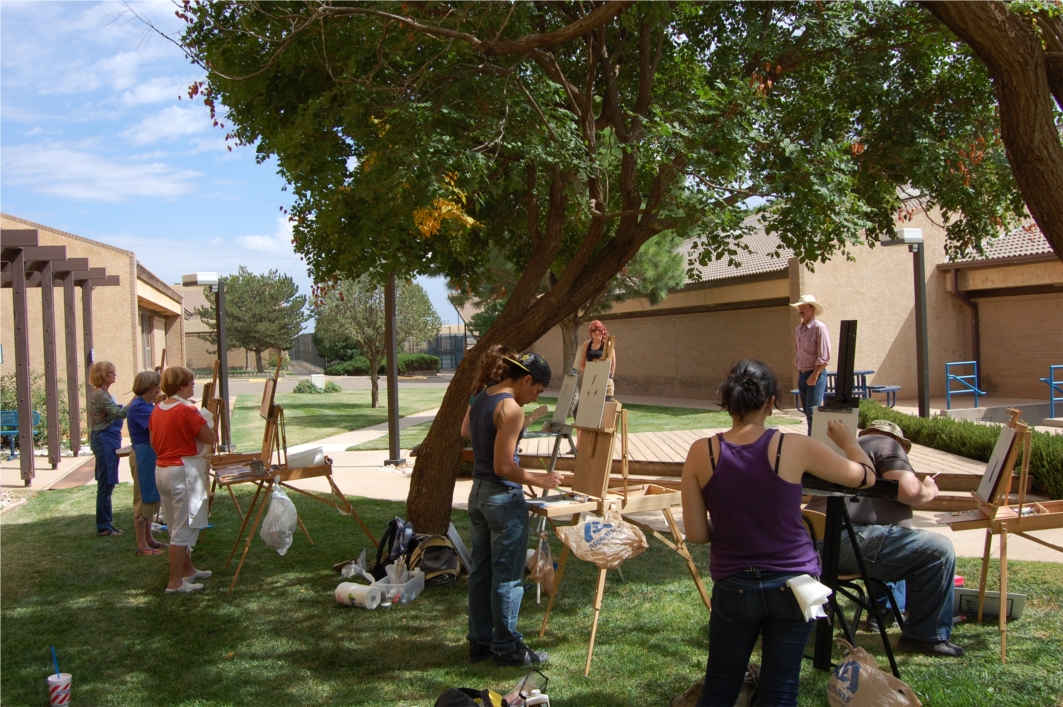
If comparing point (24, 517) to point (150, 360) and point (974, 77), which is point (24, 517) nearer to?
point (974, 77)

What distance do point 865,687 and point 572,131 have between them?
474cm

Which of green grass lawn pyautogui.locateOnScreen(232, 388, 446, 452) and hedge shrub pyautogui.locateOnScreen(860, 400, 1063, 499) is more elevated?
hedge shrub pyautogui.locateOnScreen(860, 400, 1063, 499)

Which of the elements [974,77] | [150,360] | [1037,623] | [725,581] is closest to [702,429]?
[974,77]

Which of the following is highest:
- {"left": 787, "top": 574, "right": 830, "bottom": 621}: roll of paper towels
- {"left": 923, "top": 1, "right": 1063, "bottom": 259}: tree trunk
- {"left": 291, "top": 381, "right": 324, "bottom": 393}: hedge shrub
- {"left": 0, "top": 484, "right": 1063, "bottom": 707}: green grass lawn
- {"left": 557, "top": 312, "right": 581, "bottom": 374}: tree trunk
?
{"left": 923, "top": 1, "right": 1063, "bottom": 259}: tree trunk

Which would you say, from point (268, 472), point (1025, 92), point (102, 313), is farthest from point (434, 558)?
point (102, 313)

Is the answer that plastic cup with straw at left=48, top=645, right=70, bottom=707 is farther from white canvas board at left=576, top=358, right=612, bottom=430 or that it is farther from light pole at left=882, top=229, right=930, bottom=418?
light pole at left=882, top=229, right=930, bottom=418

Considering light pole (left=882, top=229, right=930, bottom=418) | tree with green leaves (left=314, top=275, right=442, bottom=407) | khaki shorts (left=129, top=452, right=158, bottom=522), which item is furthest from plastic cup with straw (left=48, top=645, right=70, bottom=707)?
tree with green leaves (left=314, top=275, right=442, bottom=407)

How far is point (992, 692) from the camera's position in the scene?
150 inches

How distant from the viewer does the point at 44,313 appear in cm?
1302

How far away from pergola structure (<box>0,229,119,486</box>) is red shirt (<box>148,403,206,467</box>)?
648cm

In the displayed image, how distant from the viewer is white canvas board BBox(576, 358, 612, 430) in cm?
500

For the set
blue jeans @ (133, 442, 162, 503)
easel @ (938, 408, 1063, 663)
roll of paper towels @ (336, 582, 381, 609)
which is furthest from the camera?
blue jeans @ (133, 442, 162, 503)

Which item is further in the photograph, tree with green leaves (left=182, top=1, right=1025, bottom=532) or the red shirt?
tree with green leaves (left=182, top=1, right=1025, bottom=532)

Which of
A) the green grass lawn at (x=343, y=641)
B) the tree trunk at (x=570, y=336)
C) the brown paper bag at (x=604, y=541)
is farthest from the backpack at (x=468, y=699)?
the tree trunk at (x=570, y=336)
